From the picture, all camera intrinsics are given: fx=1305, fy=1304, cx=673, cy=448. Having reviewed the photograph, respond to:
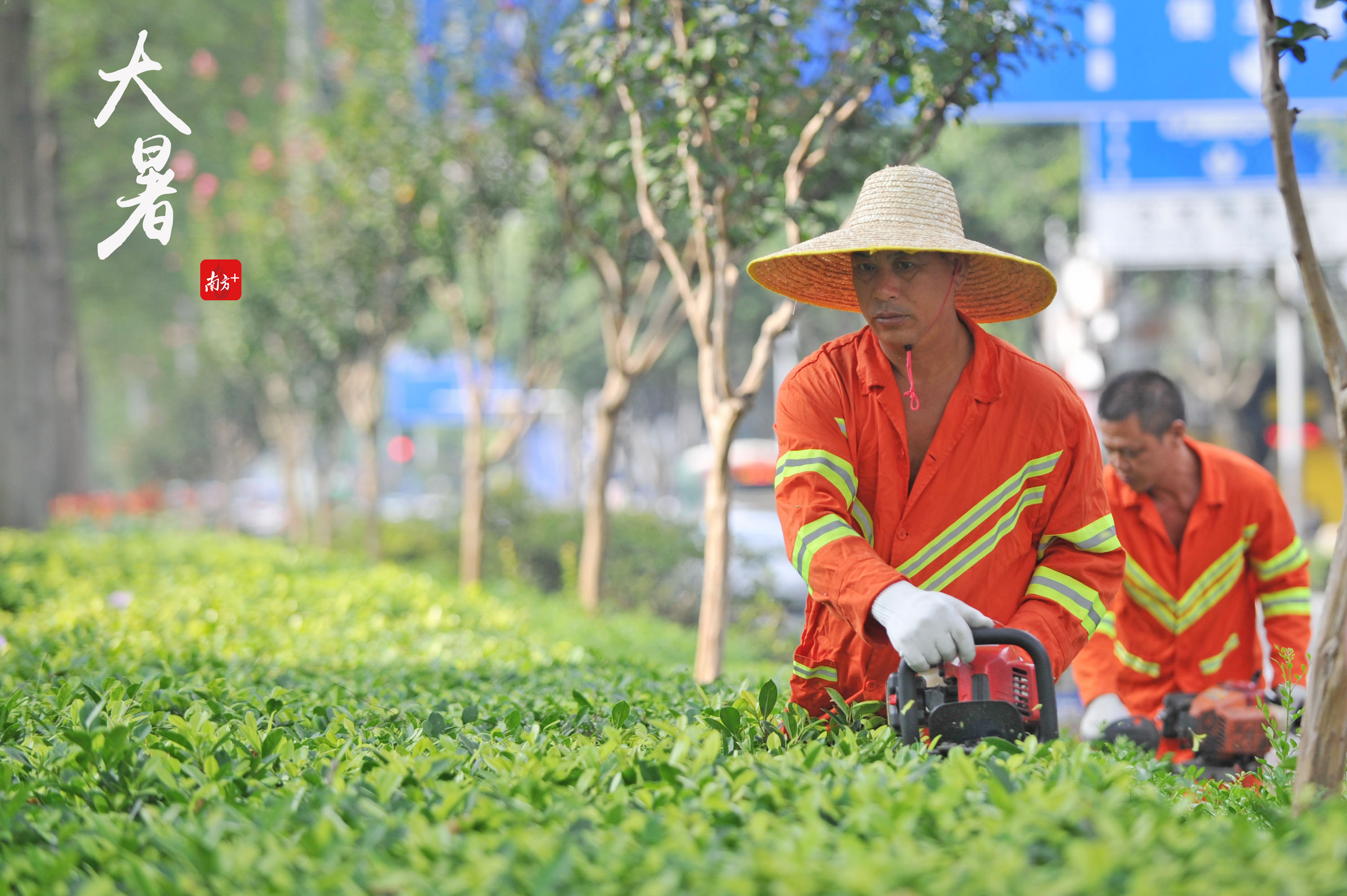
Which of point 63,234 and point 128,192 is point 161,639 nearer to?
point 63,234

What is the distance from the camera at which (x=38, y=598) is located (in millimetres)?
7645

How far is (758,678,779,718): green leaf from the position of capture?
9.59 ft

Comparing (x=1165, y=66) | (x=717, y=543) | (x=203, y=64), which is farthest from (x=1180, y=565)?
(x=203, y=64)

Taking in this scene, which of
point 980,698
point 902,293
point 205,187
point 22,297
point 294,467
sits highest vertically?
point 205,187

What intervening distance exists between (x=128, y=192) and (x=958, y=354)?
17.8 meters

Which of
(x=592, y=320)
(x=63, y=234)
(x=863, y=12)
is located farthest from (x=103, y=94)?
(x=863, y=12)

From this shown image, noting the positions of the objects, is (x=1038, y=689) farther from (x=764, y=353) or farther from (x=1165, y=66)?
(x=1165, y=66)

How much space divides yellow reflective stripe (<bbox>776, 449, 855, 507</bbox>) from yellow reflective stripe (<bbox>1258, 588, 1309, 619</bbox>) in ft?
6.45

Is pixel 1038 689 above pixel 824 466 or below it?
below

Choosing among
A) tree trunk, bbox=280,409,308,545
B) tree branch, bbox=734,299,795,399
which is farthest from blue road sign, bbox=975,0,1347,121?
tree trunk, bbox=280,409,308,545

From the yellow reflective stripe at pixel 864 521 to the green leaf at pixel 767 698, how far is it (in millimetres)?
392

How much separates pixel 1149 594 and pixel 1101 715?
1.43 feet

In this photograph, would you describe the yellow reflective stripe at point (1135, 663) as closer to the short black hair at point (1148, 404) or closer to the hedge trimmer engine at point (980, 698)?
the short black hair at point (1148, 404)

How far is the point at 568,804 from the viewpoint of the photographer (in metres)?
2.25
